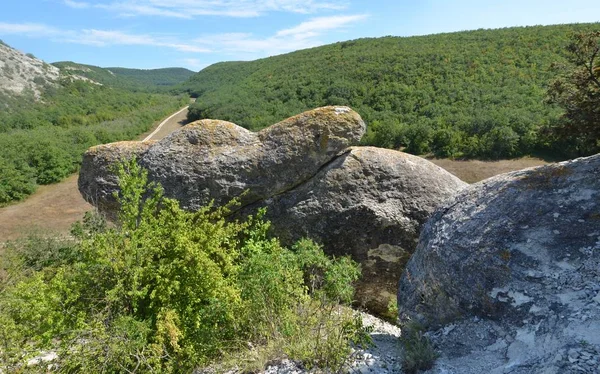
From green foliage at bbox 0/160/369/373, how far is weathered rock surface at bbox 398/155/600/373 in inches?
48.3

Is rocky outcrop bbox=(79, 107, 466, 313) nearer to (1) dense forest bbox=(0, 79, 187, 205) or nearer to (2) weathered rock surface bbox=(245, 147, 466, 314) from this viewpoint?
(2) weathered rock surface bbox=(245, 147, 466, 314)

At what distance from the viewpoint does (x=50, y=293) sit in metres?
5.26

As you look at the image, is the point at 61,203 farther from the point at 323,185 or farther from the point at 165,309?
the point at 165,309

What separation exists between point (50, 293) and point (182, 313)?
68.2 inches

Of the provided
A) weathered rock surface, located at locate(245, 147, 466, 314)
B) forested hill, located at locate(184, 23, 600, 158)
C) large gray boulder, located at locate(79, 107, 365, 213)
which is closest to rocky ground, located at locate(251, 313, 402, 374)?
weathered rock surface, located at locate(245, 147, 466, 314)

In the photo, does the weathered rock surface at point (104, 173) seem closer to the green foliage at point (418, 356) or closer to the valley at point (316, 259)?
the valley at point (316, 259)

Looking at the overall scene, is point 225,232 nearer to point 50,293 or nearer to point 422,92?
point 50,293

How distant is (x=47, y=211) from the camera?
22172 millimetres

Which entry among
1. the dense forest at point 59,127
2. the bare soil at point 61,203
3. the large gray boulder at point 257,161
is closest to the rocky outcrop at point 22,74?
the dense forest at point 59,127

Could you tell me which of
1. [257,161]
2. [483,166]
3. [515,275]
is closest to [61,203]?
[257,161]

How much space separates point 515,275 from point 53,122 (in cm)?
5105

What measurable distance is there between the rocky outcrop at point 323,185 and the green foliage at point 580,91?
2.76 m

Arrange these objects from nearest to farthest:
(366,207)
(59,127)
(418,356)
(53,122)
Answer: (418,356) < (366,207) < (59,127) < (53,122)

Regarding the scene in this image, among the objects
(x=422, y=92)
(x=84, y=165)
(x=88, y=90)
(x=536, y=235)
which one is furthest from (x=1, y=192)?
(x=88, y=90)
